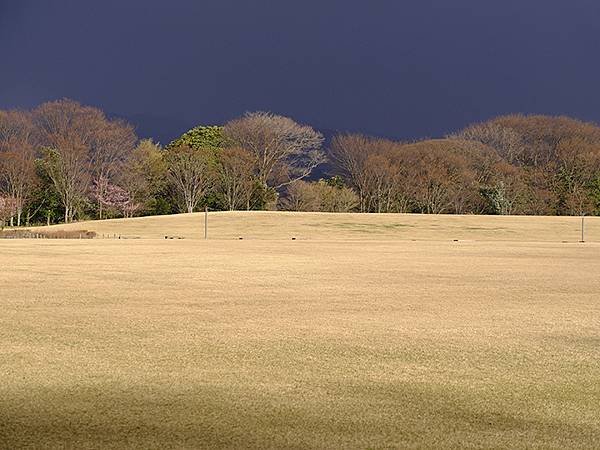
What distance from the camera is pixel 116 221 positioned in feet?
152

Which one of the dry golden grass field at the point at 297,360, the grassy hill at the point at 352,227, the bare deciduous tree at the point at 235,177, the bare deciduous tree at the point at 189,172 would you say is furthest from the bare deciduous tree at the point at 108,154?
the dry golden grass field at the point at 297,360

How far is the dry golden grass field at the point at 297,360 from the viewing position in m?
4.95

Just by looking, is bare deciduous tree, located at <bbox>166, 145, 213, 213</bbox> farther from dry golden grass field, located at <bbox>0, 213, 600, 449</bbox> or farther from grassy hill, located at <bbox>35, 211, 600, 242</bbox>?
dry golden grass field, located at <bbox>0, 213, 600, 449</bbox>

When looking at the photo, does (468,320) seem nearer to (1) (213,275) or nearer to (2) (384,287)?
(2) (384,287)

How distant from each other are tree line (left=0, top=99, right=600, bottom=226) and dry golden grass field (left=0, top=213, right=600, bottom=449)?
3757cm

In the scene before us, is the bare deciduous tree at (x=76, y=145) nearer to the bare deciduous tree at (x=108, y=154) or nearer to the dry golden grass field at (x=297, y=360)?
the bare deciduous tree at (x=108, y=154)

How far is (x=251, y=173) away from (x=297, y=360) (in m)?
48.4

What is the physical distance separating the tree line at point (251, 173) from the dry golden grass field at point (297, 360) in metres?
37.6

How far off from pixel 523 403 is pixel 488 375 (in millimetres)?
958

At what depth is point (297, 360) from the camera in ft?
23.5

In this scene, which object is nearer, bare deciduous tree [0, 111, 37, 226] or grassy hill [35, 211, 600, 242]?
grassy hill [35, 211, 600, 242]

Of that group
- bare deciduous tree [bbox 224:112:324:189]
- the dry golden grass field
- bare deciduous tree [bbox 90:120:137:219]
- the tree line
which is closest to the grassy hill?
the tree line

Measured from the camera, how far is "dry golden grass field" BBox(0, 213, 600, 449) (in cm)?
495

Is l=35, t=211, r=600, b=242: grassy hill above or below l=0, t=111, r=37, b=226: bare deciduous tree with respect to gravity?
below
